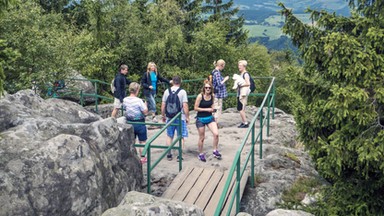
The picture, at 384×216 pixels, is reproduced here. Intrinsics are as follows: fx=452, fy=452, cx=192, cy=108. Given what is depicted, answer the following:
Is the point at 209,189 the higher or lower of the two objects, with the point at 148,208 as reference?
lower

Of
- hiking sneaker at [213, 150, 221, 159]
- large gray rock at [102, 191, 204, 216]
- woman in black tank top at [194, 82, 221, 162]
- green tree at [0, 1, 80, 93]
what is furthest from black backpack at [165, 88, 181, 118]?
green tree at [0, 1, 80, 93]

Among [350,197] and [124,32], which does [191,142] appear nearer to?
[350,197]

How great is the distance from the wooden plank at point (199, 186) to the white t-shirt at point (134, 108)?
1611 millimetres

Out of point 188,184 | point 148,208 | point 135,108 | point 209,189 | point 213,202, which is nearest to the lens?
point 148,208

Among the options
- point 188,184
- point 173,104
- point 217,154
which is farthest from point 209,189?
point 173,104

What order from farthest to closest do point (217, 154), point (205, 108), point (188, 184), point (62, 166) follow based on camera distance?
1. point (217, 154)
2. point (205, 108)
3. point (188, 184)
4. point (62, 166)

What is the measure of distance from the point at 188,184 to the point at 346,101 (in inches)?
117

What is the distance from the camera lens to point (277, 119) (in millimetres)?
13523

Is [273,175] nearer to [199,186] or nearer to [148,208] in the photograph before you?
[199,186]

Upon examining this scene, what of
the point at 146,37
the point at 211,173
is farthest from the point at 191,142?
the point at 146,37

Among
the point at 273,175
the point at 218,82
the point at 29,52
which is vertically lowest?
the point at 273,175

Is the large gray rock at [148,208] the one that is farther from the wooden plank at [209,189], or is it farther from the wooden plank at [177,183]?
the wooden plank at [177,183]

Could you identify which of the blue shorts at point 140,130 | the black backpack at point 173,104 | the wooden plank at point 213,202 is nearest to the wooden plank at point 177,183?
the wooden plank at point 213,202

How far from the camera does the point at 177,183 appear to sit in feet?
24.1
